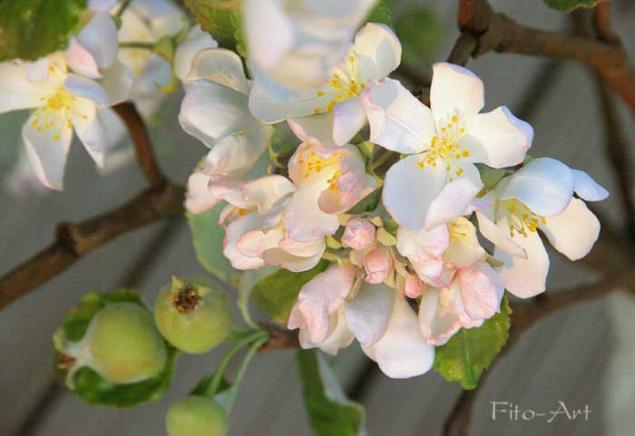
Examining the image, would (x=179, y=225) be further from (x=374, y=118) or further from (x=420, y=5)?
(x=374, y=118)

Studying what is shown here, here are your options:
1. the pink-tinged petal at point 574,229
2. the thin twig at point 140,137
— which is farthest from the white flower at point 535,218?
the thin twig at point 140,137

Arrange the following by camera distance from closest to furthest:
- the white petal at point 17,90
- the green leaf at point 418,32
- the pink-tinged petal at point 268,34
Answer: the pink-tinged petal at point 268,34, the white petal at point 17,90, the green leaf at point 418,32

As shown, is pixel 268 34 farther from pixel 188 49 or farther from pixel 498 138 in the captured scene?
pixel 188 49

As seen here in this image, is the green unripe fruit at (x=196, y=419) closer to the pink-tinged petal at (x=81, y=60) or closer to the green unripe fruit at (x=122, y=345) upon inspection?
the green unripe fruit at (x=122, y=345)

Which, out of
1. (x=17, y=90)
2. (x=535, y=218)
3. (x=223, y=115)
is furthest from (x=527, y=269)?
(x=17, y=90)

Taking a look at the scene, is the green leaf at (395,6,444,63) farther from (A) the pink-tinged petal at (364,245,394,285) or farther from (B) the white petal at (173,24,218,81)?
(A) the pink-tinged petal at (364,245,394,285)
